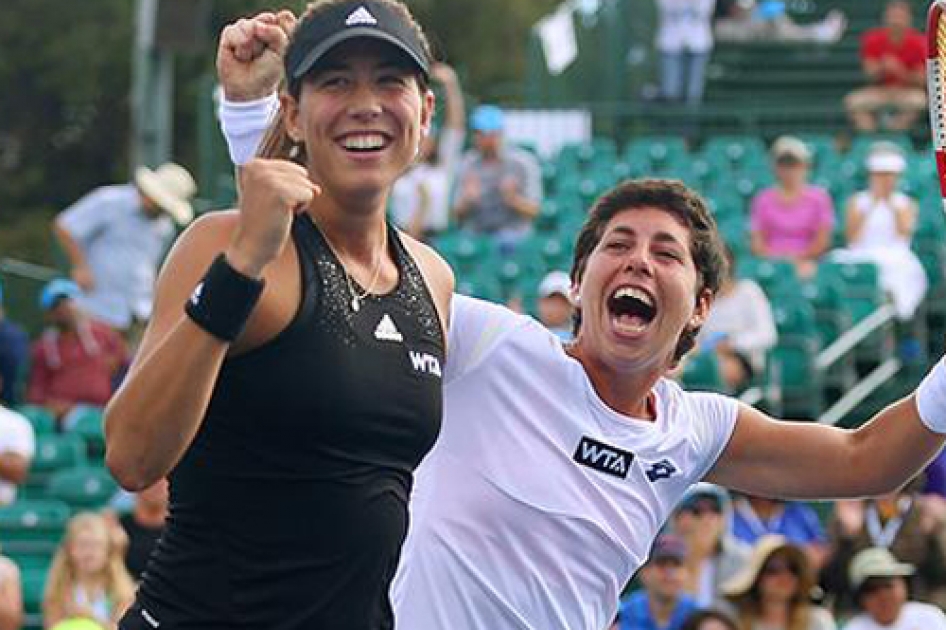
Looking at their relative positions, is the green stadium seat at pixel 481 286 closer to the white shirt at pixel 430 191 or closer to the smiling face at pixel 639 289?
the white shirt at pixel 430 191

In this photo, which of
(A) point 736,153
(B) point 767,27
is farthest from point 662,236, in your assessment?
(B) point 767,27

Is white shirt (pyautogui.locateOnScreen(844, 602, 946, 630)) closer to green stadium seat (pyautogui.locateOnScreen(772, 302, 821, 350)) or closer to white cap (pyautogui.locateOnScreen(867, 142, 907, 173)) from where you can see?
green stadium seat (pyautogui.locateOnScreen(772, 302, 821, 350))

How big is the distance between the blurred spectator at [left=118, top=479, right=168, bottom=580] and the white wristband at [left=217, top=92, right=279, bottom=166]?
18.9ft

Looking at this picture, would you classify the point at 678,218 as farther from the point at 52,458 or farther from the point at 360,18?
the point at 52,458

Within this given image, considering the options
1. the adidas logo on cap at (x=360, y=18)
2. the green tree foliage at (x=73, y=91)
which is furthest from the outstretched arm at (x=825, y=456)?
the green tree foliage at (x=73, y=91)

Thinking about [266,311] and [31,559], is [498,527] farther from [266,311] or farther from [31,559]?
[31,559]

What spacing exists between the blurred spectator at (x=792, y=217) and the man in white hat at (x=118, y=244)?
11.3ft

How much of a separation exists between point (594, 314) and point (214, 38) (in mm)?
29035

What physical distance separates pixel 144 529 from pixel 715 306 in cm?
353

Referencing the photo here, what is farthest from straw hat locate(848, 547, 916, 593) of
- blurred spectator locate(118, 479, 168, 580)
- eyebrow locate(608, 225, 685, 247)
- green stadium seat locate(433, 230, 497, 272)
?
green stadium seat locate(433, 230, 497, 272)

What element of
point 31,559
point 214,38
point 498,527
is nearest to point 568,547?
point 498,527

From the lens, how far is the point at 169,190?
1533cm

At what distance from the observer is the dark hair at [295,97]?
4543mm

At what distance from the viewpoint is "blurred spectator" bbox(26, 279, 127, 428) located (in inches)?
579
